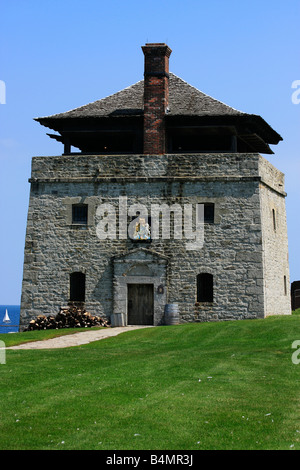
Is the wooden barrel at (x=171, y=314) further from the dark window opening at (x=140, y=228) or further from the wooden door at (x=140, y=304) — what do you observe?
the dark window opening at (x=140, y=228)

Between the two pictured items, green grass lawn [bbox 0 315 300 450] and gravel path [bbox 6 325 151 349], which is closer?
green grass lawn [bbox 0 315 300 450]

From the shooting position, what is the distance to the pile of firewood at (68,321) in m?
24.6

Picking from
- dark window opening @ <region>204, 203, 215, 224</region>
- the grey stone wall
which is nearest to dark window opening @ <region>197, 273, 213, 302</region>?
the grey stone wall

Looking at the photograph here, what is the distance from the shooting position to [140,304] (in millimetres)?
25141

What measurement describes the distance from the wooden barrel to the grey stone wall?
375mm

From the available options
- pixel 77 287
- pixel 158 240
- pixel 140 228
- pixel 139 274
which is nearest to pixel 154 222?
pixel 140 228

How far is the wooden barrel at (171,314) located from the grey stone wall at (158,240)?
0.37m

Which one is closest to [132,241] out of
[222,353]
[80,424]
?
[222,353]

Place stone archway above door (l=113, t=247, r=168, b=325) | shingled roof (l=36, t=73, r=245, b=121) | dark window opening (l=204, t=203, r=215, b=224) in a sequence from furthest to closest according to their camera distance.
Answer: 1. shingled roof (l=36, t=73, r=245, b=121)
2. dark window opening (l=204, t=203, r=215, b=224)
3. stone archway above door (l=113, t=247, r=168, b=325)

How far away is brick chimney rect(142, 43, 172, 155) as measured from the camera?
84.3ft

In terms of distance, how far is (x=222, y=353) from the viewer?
51.0ft

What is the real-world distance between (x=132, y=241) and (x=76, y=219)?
Result: 252 cm

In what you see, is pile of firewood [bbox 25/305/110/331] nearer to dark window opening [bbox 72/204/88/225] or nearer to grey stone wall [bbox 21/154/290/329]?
grey stone wall [bbox 21/154/290/329]

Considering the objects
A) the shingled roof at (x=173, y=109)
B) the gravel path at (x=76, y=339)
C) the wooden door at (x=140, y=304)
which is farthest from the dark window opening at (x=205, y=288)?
the shingled roof at (x=173, y=109)
